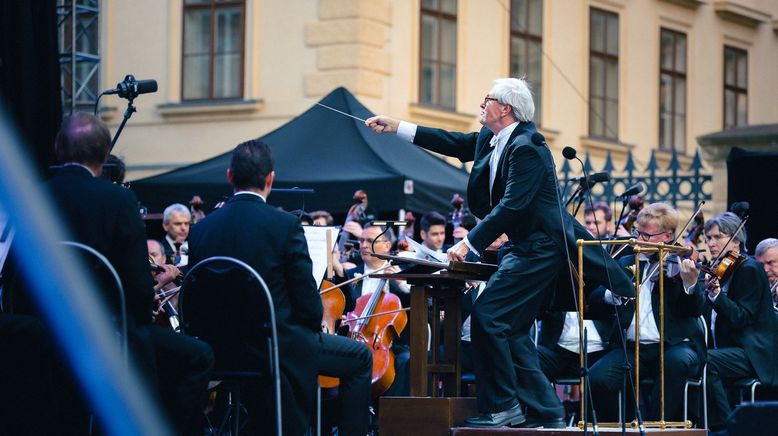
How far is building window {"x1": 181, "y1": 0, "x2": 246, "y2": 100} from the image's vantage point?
1930 centimetres

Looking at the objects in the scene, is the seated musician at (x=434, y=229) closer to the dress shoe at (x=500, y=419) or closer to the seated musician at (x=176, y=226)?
the seated musician at (x=176, y=226)

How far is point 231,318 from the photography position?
22.5ft

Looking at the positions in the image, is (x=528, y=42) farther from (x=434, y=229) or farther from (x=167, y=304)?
(x=167, y=304)

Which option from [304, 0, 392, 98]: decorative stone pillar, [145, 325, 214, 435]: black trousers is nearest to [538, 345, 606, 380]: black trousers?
[145, 325, 214, 435]: black trousers

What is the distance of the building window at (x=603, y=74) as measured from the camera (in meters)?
22.5

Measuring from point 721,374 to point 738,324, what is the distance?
0.35m

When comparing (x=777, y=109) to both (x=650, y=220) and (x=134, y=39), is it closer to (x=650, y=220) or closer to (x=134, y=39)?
(x=134, y=39)

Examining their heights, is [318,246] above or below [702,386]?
above

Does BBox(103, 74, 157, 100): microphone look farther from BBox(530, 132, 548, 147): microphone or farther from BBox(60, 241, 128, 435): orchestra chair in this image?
BBox(60, 241, 128, 435): orchestra chair

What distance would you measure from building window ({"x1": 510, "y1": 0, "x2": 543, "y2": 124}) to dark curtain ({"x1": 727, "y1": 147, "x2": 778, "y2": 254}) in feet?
27.7

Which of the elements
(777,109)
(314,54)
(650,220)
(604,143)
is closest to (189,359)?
(650,220)

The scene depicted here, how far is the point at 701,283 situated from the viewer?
29.5ft

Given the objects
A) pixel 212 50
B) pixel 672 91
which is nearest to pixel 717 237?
pixel 212 50

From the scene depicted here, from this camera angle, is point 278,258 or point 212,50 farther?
→ point 212,50
